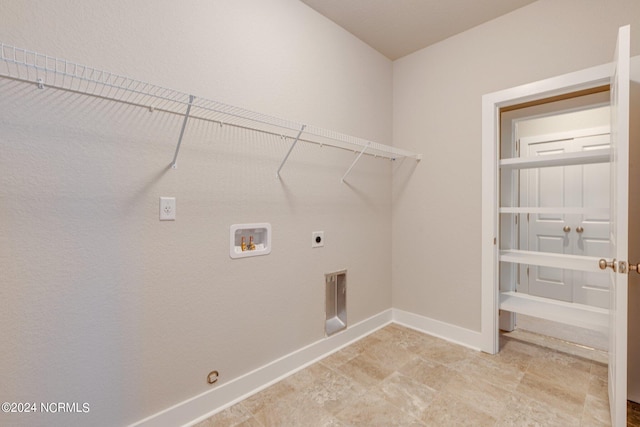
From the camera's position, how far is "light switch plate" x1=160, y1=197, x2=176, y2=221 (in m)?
1.42

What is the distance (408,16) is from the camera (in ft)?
7.13

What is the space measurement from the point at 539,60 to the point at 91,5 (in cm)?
263

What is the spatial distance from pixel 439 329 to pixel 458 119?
1.80 metres

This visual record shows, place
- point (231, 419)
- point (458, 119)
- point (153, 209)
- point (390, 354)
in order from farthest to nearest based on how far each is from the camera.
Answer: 1. point (458, 119)
2. point (390, 354)
3. point (231, 419)
4. point (153, 209)

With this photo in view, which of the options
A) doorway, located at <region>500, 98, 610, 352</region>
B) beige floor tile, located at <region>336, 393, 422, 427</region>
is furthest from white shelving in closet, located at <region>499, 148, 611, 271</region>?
beige floor tile, located at <region>336, 393, 422, 427</region>

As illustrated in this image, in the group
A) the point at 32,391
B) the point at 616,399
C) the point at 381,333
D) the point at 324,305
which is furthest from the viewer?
the point at 381,333

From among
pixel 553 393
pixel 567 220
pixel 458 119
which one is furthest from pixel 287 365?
pixel 567 220

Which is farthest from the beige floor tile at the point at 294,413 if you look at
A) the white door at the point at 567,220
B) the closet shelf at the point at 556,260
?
the white door at the point at 567,220

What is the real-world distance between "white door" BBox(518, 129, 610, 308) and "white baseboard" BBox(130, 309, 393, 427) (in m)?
2.56

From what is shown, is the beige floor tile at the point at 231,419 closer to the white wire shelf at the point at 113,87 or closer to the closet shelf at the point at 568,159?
the white wire shelf at the point at 113,87

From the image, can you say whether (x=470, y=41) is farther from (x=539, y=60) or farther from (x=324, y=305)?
(x=324, y=305)

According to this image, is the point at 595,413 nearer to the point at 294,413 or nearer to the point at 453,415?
the point at 453,415

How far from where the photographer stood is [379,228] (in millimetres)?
2717

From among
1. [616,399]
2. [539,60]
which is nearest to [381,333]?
[616,399]
